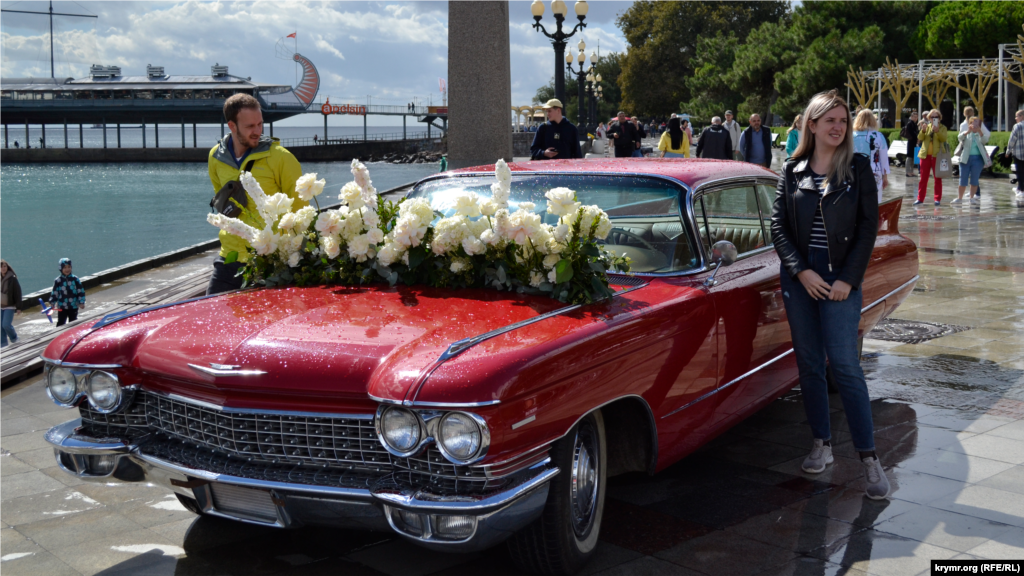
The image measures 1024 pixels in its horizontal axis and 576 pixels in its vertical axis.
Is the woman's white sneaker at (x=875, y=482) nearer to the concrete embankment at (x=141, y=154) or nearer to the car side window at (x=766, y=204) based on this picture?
the car side window at (x=766, y=204)

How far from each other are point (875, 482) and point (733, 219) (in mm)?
1559

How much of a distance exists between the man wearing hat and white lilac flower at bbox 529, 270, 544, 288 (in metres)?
7.30

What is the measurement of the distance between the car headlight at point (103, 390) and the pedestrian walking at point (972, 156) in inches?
703

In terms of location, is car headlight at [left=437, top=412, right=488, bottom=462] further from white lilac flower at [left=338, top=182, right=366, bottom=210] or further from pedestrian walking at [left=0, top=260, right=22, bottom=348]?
pedestrian walking at [left=0, top=260, right=22, bottom=348]

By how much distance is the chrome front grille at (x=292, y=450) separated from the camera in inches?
119

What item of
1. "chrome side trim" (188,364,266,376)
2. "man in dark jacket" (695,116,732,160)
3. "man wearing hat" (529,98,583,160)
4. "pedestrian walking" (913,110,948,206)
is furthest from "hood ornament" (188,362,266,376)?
"pedestrian walking" (913,110,948,206)

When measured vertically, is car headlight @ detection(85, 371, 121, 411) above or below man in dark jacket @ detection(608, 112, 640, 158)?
below

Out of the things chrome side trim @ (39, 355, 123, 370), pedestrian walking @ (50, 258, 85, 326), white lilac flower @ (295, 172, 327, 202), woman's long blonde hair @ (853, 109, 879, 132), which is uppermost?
woman's long blonde hair @ (853, 109, 879, 132)

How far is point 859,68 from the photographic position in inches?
1693

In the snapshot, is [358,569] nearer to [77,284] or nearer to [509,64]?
[509,64]

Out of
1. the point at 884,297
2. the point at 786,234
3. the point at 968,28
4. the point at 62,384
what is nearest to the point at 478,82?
the point at 884,297

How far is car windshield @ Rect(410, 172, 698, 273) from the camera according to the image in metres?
4.41

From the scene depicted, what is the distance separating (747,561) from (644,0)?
79963mm

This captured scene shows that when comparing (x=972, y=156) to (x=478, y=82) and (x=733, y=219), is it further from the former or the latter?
(x=733, y=219)
